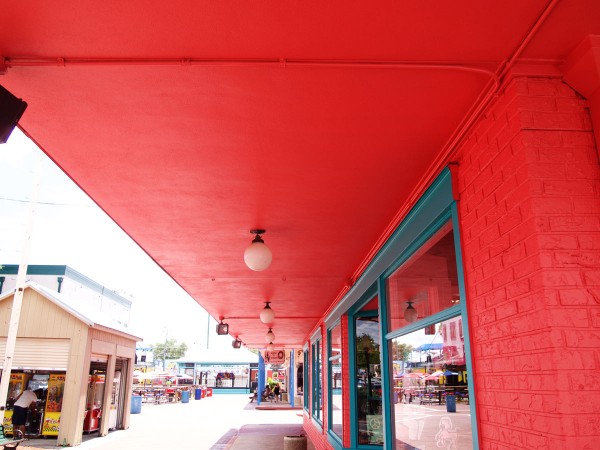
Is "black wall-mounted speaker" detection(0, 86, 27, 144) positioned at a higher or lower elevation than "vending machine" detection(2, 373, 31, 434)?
higher

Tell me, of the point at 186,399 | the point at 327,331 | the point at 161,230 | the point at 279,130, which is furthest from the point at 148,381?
the point at 279,130

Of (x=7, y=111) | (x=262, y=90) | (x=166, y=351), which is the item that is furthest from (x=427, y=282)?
(x=166, y=351)

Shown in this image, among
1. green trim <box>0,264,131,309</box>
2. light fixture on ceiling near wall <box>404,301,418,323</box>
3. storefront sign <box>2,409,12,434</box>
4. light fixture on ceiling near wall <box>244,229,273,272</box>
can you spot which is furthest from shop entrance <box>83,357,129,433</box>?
light fixture on ceiling near wall <box>404,301,418,323</box>

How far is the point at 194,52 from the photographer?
2.35m

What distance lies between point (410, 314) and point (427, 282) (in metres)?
0.53

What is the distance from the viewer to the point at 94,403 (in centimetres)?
1488

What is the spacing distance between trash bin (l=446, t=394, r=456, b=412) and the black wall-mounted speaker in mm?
3327

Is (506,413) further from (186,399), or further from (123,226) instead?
(186,399)

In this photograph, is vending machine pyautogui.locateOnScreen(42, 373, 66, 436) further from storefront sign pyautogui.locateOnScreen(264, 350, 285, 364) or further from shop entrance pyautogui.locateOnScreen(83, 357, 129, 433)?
storefront sign pyautogui.locateOnScreen(264, 350, 285, 364)

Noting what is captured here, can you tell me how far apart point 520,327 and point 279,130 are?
176 centimetres

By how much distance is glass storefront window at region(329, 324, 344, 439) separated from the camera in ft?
30.3

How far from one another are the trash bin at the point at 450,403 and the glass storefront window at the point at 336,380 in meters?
5.21

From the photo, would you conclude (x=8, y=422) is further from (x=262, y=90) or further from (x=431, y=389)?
(x=262, y=90)

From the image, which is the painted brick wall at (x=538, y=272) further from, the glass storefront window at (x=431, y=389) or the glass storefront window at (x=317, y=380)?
the glass storefront window at (x=317, y=380)
